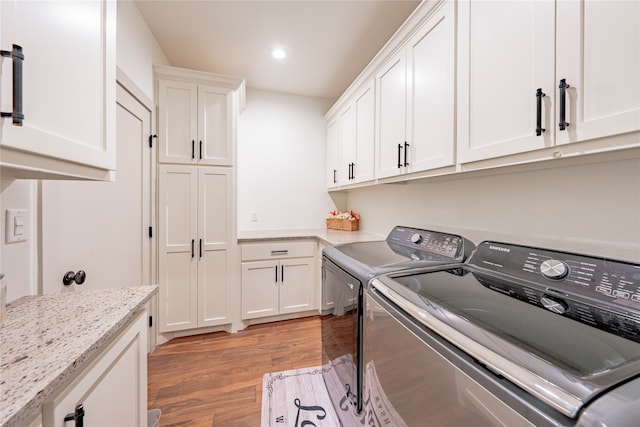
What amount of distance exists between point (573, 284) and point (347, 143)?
2.08 meters

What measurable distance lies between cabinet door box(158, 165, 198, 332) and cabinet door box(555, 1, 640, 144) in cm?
247

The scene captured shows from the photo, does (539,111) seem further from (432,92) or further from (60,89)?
(60,89)

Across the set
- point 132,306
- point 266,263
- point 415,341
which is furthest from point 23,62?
point 266,263

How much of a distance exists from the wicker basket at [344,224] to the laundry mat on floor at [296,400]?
1454 mm

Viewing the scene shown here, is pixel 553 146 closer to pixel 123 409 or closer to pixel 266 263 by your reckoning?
pixel 123 409

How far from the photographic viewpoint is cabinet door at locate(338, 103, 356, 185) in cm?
246

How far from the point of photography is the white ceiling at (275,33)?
1772 mm

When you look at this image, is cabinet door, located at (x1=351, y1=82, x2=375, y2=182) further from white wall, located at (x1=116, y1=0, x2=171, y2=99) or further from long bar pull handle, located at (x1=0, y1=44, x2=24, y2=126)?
long bar pull handle, located at (x1=0, y1=44, x2=24, y2=126)

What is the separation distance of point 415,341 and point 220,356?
191 cm

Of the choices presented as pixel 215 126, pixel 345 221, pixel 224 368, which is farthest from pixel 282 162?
pixel 224 368

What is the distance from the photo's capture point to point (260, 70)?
8.55 feet

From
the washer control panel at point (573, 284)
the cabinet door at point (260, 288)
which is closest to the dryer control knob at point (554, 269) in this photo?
the washer control panel at point (573, 284)

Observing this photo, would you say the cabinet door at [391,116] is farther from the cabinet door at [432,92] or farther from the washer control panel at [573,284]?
the washer control panel at [573,284]

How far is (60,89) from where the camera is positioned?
0.74 metres
